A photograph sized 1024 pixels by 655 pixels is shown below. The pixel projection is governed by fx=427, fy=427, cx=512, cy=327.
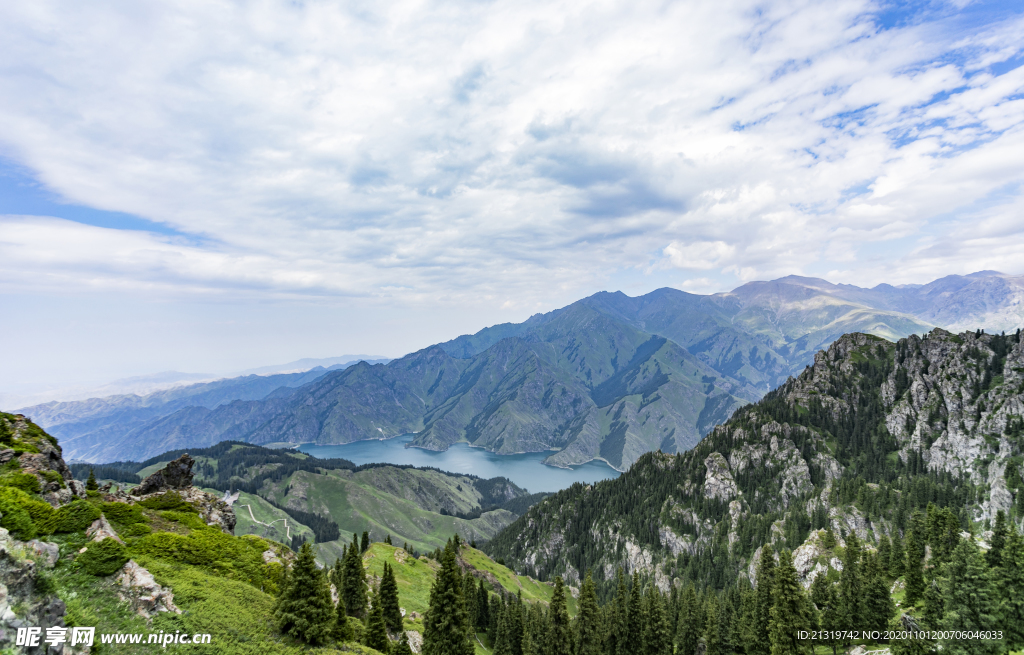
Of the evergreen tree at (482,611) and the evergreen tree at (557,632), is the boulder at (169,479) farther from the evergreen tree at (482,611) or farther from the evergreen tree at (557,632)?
the evergreen tree at (482,611)

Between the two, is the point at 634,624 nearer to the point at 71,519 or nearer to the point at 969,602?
the point at 969,602

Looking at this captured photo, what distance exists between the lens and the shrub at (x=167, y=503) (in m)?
38.9

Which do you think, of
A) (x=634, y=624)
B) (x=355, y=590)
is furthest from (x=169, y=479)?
(x=634, y=624)

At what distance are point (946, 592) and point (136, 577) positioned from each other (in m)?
76.9

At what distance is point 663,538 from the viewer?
7864 inches

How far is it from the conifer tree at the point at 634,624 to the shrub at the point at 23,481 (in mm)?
65389

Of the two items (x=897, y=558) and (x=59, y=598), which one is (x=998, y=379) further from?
(x=59, y=598)

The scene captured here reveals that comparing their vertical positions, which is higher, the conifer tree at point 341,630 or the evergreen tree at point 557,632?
the conifer tree at point 341,630

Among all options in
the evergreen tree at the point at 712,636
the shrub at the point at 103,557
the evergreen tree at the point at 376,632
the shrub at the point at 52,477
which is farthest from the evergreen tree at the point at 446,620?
the evergreen tree at the point at 712,636

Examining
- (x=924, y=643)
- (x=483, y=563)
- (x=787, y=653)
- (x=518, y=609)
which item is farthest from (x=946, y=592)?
(x=483, y=563)

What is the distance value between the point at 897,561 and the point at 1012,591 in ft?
121

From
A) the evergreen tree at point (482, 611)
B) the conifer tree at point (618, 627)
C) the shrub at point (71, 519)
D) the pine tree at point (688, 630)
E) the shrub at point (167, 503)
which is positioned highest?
the shrub at point (71, 519)

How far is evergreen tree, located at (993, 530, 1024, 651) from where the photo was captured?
43.2m

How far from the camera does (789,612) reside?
54875 millimetres
